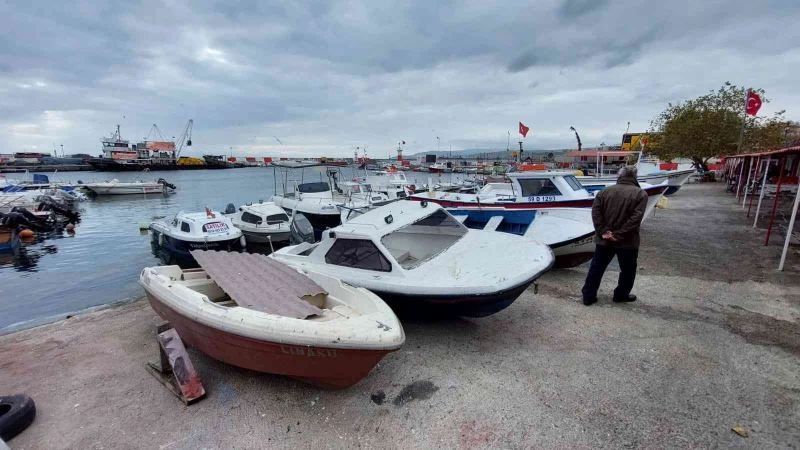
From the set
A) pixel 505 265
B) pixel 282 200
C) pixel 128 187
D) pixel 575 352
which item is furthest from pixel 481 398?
pixel 128 187

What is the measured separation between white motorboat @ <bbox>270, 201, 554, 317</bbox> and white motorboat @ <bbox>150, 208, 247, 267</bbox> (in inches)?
288

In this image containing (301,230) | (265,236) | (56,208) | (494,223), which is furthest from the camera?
(56,208)

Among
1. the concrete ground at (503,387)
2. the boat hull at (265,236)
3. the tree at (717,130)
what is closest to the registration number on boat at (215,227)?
the boat hull at (265,236)

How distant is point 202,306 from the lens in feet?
13.9

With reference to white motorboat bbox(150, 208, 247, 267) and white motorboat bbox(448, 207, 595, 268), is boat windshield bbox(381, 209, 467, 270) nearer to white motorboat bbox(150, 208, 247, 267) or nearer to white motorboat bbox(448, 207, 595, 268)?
white motorboat bbox(448, 207, 595, 268)

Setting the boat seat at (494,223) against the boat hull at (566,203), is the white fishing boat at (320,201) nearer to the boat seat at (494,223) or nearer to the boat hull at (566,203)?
the boat hull at (566,203)

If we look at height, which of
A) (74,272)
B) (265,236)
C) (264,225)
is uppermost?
(264,225)

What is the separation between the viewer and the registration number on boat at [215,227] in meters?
12.7

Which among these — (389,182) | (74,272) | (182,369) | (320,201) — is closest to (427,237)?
(182,369)

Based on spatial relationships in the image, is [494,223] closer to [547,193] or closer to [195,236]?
[547,193]

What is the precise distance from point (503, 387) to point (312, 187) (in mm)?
16174

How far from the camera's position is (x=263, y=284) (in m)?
4.89

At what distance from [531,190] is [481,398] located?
7319 millimetres

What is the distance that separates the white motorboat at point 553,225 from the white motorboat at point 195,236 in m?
7.86
